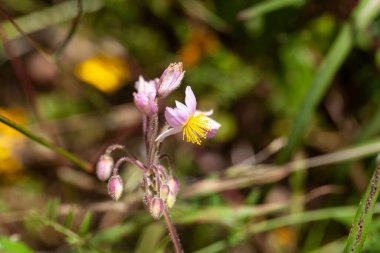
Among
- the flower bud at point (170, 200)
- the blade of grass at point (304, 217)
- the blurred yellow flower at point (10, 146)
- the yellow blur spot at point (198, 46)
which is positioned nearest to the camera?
the flower bud at point (170, 200)

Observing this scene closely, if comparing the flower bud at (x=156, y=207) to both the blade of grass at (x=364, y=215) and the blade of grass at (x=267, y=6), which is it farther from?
the blade of grass at (x=267, y=6)

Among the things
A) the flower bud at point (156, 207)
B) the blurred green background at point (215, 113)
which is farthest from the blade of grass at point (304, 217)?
the flower bud at point (156, 207)

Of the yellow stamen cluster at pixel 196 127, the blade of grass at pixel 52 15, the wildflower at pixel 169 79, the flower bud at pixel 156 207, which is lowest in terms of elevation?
the flower bud at pixel 156 207

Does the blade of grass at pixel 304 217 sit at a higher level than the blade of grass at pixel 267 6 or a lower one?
lower

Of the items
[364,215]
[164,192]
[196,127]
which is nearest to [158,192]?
[164,192]

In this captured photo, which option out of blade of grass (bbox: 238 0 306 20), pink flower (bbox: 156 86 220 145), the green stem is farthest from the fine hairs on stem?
blade of grass (bbox: 238 0 306 20)

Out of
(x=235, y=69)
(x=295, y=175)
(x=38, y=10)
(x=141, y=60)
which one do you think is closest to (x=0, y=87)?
(x=38, y=10)
